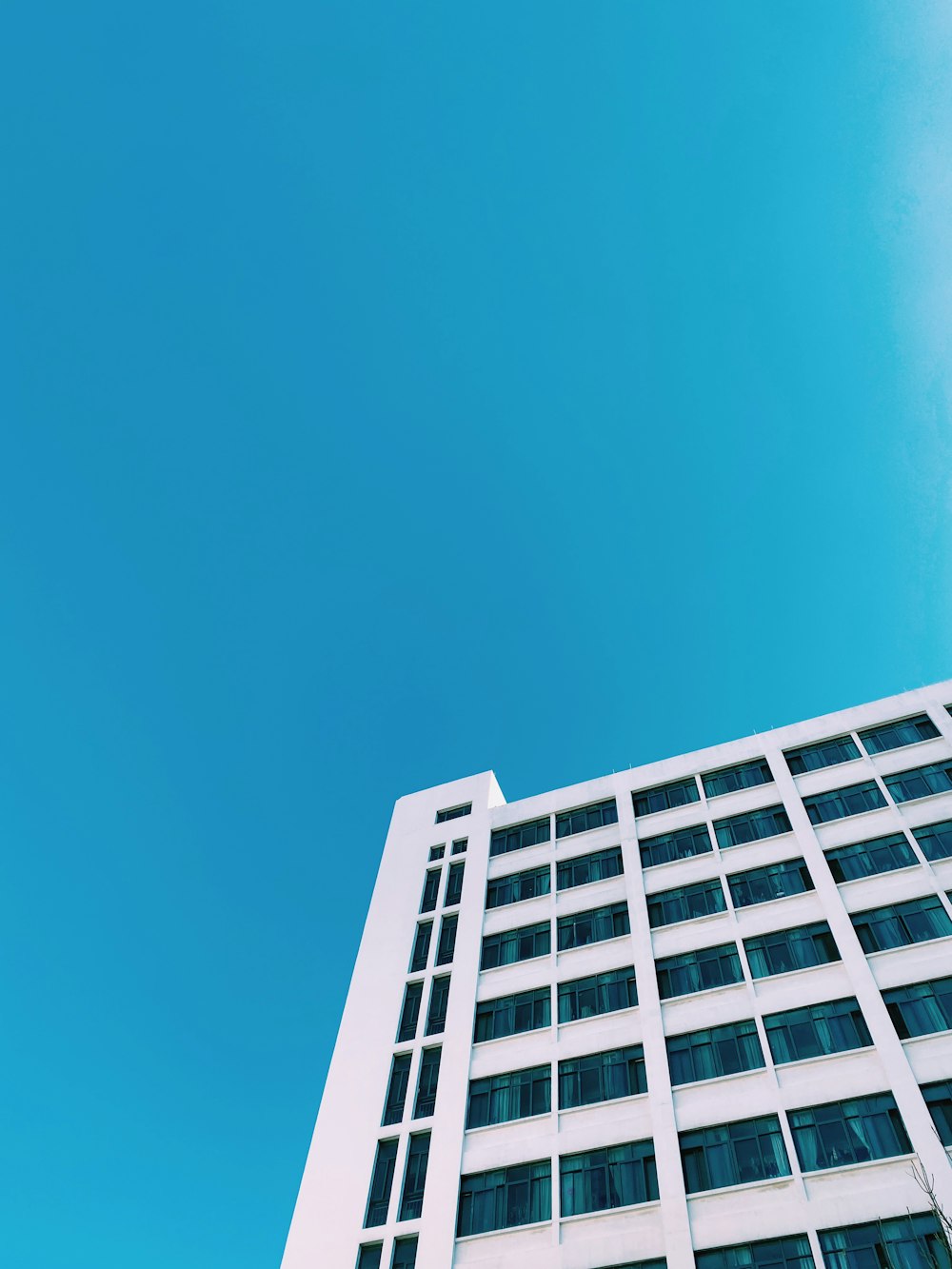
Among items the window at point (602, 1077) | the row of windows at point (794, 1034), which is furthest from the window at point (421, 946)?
the window at point (602, 1077)

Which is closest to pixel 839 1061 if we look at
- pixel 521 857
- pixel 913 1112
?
pixel 913 1112

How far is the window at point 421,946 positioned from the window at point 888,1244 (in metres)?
16.6

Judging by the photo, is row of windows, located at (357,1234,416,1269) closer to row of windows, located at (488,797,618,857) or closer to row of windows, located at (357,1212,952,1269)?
row of windows, located at (357,1212,952,1269)

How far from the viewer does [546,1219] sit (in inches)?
1019

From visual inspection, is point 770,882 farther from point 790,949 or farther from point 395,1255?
point 395,1255

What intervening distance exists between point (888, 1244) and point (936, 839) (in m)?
13.1

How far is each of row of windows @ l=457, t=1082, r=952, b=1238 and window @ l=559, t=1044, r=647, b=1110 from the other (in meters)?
1.70

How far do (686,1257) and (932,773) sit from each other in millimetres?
18599

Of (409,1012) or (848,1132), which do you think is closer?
(848,1132)

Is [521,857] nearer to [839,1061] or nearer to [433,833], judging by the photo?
[433,833]

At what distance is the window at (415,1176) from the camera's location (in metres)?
27.2

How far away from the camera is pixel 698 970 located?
30500mm

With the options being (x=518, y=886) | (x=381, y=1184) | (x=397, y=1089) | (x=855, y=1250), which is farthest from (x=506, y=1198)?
(x=518, y=886)

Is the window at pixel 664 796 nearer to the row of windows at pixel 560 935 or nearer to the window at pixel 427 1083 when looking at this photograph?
the row of windows at pixel 560 935
